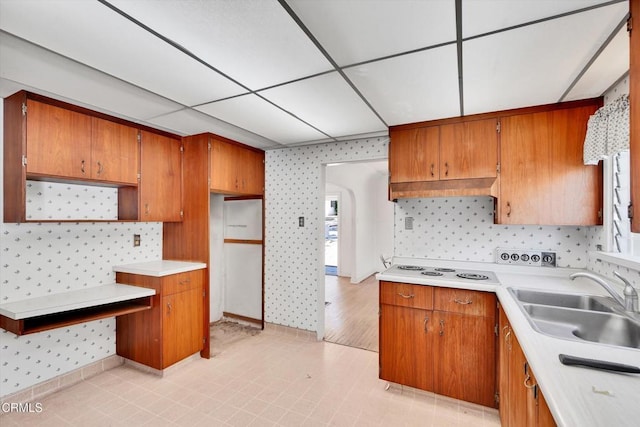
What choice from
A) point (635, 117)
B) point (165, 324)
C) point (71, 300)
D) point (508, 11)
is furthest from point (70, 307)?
point (635, 117)

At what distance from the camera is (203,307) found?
308 centimetres

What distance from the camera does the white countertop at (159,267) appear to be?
268 centimetres

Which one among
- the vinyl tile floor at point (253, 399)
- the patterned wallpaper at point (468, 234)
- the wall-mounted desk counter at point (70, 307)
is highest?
the patterned wallpaper at point (468, 234)

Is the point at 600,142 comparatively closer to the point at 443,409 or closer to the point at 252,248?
the point at 443,409

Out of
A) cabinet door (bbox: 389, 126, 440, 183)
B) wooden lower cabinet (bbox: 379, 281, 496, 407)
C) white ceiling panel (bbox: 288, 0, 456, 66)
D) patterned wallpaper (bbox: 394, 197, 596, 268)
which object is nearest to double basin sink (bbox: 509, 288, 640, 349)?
wooden lower cabinet (bbox: 379, 281, 496, 407)

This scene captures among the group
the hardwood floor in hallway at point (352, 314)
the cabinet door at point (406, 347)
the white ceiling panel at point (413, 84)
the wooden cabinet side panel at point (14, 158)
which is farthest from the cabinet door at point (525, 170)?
the wooden cabinet side panel at point (14, 158)

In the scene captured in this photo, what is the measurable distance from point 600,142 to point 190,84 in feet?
8.94

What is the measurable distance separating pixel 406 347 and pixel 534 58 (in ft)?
7.14

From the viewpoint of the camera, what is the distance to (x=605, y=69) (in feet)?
5.62

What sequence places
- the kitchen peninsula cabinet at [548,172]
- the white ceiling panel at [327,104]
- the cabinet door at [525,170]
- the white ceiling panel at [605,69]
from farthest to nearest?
the cabinet door at [525,170] < the kitchen peninsula cabinet at [548,172] < the white ceiling panel at [327,104] < the white ceiling panel at [605,69]

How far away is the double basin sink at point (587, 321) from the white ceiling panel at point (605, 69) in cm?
137

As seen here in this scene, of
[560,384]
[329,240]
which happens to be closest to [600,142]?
[560,384]

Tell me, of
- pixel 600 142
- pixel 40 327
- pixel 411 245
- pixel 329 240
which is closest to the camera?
pixel 600 142

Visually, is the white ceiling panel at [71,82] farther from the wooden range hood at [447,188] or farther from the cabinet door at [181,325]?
the wooden range hood at [447,188]
